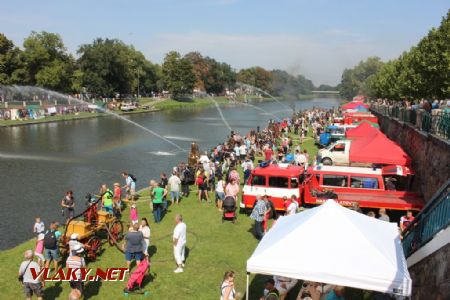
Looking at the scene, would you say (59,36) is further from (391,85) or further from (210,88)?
(210,88)

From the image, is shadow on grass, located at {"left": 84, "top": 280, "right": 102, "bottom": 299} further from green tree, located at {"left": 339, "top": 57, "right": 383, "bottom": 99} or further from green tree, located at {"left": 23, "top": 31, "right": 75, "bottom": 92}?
green tree, located at {"left": 339, "top": 57, "right": 383, "bottom": 99}

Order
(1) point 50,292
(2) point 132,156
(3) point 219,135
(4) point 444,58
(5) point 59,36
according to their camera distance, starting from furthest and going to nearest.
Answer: (5) point 59,36
(3) point 219,135
(2) point 132,156
(4) point 444,58
(1) point 50,292

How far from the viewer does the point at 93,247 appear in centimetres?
1298

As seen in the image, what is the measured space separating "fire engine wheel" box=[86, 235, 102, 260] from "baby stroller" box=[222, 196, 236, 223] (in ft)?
16.1

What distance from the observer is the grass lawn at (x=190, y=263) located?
11016 mm

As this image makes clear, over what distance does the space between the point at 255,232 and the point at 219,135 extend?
40.3 metres

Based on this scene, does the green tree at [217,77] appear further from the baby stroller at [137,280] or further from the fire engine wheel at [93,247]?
the baby stroller at [137,280]

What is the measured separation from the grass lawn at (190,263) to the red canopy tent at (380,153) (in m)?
6.29

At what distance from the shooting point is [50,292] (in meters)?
11.1

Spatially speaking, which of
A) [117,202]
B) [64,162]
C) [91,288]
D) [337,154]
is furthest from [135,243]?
[64,162]

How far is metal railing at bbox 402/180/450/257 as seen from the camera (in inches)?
340

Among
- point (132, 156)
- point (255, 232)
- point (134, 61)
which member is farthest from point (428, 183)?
point (134, 61)

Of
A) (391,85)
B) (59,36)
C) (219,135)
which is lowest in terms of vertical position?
(219,135)

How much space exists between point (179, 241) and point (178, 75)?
122 metres
